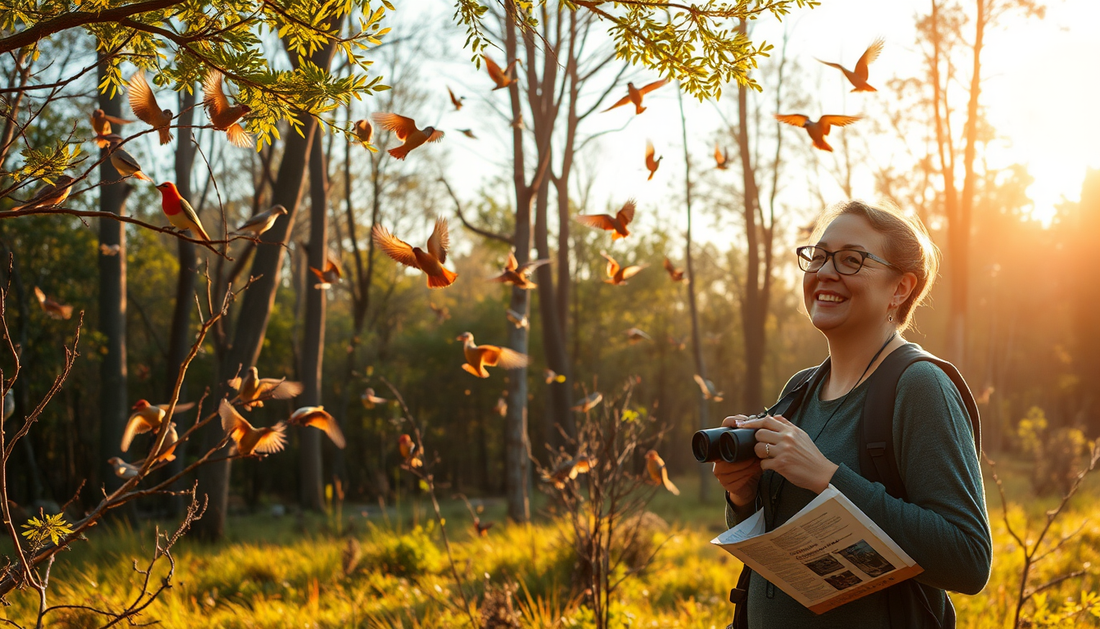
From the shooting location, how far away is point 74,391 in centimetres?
1420

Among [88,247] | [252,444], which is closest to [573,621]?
[252,444]

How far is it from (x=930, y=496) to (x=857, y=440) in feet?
0.72

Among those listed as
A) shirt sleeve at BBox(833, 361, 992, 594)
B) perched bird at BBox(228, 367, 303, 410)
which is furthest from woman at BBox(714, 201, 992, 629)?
perched bird at BBox(228, 367, 303, 410)

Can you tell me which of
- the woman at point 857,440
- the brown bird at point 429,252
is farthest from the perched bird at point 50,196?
the woman at point 857,440

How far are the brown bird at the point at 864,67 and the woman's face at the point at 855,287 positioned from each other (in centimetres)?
159

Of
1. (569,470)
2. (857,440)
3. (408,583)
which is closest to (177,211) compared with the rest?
(857,440)

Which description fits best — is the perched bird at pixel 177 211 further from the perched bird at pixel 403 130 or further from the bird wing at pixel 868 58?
Result: the bird wing at pixel 868 58

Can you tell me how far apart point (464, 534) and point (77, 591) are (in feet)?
15.9

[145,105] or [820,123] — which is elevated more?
[820,123]

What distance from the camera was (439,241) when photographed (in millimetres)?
2758

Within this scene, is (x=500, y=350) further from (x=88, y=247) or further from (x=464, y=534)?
(x=88, y=247)

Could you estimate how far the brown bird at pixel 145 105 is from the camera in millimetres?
2168

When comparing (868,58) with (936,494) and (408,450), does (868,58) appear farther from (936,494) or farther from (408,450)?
(408,450)

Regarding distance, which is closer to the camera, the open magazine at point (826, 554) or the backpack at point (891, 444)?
the open magazine at point (826, 554)
